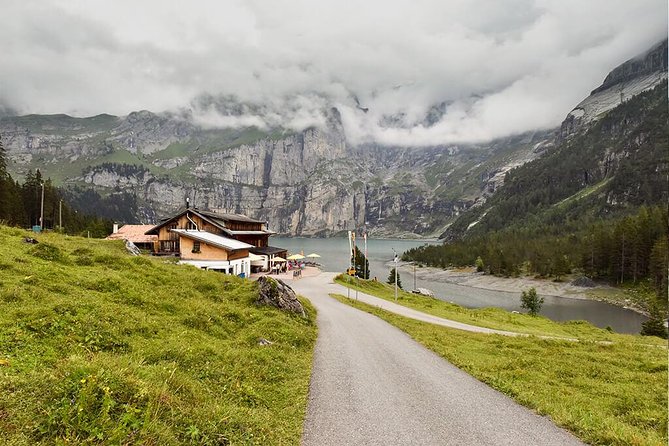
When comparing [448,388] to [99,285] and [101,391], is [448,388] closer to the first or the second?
[101,391]

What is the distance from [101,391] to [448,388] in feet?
38.6

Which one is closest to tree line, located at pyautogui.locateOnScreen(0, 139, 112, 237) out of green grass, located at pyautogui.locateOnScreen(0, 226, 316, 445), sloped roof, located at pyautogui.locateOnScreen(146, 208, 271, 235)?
sloped roof, located at pyautogui.locateOnScreen(146, 208, 271, 235)

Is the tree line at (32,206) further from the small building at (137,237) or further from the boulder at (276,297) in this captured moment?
the boulder at (276,297)

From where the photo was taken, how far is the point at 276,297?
24.4 meters

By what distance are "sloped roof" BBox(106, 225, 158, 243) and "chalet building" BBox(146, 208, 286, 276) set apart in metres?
1.67

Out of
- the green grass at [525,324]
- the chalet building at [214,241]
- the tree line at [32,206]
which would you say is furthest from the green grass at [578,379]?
the tree line at [32,206]

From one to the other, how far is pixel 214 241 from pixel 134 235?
91.7 feet

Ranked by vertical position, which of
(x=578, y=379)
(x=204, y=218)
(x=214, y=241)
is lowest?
(x=578, y=379)

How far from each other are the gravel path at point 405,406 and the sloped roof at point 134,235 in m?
53.2

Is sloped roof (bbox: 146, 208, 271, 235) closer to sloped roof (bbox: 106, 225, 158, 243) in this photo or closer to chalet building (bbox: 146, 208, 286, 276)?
chalet building (bbox: 146, 208, 286, 276)

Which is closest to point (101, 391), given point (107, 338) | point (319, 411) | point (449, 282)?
point (107, 338)

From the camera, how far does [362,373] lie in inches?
602

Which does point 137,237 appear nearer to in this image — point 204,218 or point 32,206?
point 204,218

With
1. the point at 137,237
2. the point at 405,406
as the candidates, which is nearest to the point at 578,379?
the point at 405,406
